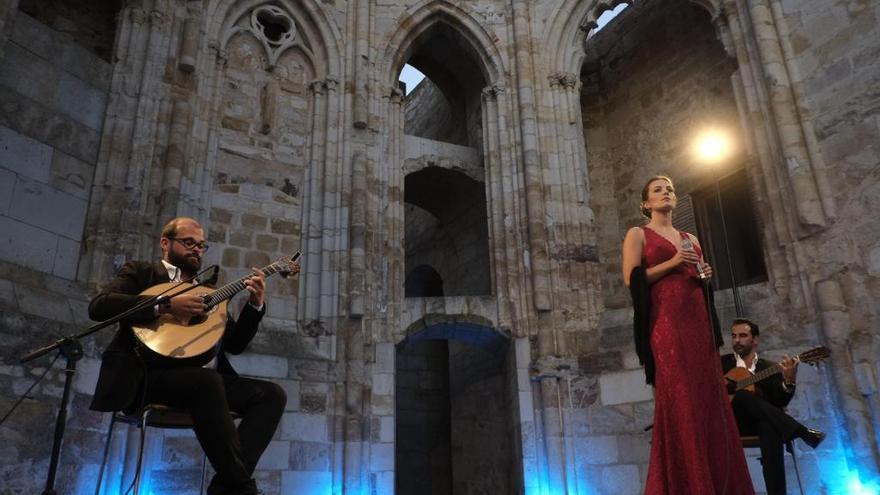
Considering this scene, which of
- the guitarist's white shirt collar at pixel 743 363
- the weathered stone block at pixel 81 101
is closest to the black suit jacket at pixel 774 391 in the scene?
the guitarist's white shirt collar at pixel 743 363

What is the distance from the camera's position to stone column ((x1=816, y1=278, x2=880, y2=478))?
5.79 meters

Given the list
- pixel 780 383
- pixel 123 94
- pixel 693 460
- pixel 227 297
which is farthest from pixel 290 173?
pixel 693 460

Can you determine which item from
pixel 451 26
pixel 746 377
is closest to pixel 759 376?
pixel 746 377

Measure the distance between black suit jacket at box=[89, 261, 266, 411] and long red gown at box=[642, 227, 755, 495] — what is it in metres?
1.82

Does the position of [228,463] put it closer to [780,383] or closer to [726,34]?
[780,383]

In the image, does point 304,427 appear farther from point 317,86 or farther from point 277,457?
point 317,86

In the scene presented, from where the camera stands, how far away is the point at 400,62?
29.5ft

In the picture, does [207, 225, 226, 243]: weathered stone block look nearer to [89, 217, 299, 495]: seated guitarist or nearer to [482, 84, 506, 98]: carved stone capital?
[482, 84, 506, 98]: carved stone capital

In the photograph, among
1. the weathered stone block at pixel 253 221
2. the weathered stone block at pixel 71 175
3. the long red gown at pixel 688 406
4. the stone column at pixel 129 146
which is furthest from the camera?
the weathered stone block at pixel 253 221

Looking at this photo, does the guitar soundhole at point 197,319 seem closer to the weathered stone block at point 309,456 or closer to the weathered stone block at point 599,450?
the weathered stone block at point 309,456

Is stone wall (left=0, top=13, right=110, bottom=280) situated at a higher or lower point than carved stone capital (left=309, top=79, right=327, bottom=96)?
lower

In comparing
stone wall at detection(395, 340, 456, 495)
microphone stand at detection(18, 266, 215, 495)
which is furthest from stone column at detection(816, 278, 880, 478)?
stone wall at detection(395, 340, 456, 495)

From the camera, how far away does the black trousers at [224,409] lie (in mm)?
2621

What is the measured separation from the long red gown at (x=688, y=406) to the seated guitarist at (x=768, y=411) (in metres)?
1.29
